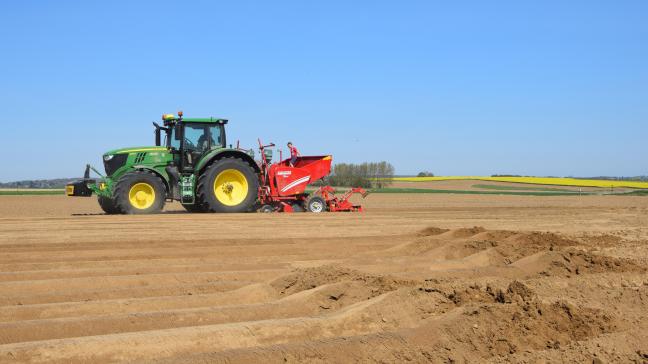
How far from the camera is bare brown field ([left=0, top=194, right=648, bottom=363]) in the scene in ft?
12.9

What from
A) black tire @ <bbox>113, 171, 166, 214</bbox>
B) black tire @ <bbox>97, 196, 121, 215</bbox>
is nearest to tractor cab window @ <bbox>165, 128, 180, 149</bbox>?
black tire @ <bbox>113, 171, 166, 214</bbox>

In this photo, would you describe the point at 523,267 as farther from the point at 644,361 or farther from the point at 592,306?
the point at 644,361

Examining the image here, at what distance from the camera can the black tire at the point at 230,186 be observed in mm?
14438

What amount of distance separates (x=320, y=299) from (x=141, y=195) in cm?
962

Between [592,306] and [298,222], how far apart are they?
7.56m

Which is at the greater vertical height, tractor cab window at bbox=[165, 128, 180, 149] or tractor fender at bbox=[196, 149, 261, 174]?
tractor cab window at bbox=[165, 128, 180, 149]

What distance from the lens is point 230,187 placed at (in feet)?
48.8

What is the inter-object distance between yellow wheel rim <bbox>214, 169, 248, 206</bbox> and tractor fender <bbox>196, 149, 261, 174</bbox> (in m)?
0.34

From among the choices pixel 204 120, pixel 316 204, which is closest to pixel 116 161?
pixel 204 120

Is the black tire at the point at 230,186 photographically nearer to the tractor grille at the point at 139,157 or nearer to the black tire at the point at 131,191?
the black tire at the point at 131,191

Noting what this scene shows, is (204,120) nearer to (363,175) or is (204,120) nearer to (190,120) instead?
(190,120)

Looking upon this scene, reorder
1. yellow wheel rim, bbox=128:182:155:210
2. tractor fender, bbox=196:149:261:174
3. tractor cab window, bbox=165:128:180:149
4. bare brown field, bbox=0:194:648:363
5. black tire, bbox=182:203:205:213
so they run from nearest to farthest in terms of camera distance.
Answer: bare brown field, bbox=0:194:648:363 → yellow wheel rim, bbox=128:182:155:210 → tractor fender, bbox=196:149:261:174 → tractor cab window, bbox=165:128:180:149 → black tire, bbox=182:203:205:213

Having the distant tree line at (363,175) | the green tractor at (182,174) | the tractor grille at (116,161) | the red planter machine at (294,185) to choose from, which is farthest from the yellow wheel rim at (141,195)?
the distant tree line at (363,175)

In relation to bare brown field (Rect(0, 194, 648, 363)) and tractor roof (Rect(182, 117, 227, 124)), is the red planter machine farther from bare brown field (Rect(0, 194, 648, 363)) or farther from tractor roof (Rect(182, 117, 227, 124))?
bare brown field (Rect(0, 194, 648, 363))
